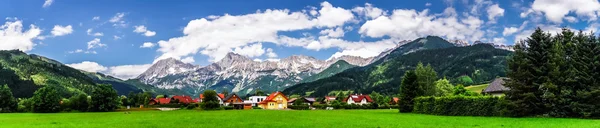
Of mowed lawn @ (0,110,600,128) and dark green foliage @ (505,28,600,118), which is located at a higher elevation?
dark green foliage @ (505,28,600,118)

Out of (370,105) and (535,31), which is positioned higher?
(535,31)

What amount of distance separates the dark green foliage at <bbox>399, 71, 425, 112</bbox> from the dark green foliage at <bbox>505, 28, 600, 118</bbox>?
24.3 meters

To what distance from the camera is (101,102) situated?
96250mm

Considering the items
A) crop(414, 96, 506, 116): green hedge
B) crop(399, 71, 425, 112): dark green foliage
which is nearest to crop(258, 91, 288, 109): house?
crop(399, 71, 425, 112): dark green foliage

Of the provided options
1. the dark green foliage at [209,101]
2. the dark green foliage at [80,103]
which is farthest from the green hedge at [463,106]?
the dark green foliage at [80,103]

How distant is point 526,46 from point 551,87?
6.34 m

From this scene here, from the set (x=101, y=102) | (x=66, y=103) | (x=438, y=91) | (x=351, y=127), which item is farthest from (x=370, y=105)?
(x=351, y=127)

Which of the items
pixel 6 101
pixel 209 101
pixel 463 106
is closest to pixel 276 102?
pixel 209 101

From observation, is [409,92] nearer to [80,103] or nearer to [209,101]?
[209,101]

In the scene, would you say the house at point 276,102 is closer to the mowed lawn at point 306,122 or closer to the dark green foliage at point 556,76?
the mowed lawn at point 306,122

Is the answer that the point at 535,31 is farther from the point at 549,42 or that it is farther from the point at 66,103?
the point at 66,103

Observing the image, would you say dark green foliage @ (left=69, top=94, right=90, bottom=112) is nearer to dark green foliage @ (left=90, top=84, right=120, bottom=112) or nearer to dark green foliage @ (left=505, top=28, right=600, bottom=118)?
dark green foliage @ (left=90, top=84, right=120, bottom=112)

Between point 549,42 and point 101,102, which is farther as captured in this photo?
point 101,102

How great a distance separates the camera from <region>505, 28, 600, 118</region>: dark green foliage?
44.5 m
